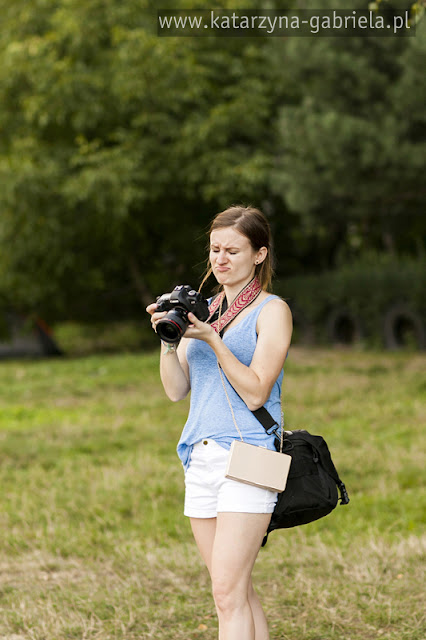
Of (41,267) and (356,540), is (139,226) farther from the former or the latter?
(356,540)

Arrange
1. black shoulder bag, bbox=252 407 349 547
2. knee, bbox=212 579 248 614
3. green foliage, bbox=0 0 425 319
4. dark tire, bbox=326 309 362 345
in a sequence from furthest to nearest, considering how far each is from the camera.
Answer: dark tire, bbox=326 309 362 345
green foliage, bbox=0 0 425 319
black shoulder bag, bbox=252 407 349 547
knee, bbox=212 579 248 614

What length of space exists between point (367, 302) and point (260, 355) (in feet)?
44.4

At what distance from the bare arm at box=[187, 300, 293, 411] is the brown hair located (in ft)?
0.72

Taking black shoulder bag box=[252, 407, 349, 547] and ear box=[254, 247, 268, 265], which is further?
ear box=[254, 247, 268, 265]

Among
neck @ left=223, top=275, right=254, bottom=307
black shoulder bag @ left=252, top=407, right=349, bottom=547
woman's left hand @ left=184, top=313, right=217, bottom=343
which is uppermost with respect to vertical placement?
neck @ left=223, top=275, right=254, bottom=307

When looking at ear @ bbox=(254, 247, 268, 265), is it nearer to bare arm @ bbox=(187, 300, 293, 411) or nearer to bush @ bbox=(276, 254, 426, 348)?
bare arm @ bbox=(187, 300, 293, 411)

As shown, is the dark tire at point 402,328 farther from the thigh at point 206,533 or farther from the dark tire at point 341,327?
the thigh at point 206,533

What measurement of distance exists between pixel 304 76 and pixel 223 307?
12.3 metres

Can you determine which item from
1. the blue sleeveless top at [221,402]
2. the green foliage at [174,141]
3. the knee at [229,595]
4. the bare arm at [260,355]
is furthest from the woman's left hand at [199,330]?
the green foliage at [174,141]

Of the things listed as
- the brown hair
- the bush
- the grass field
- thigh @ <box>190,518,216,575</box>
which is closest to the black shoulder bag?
thigh @ <box>190,518,216,575</box>

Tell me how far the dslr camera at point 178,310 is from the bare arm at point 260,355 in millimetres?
46

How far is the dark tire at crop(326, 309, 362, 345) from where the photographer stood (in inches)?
658

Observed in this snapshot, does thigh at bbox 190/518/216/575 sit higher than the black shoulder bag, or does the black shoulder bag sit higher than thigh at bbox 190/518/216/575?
the black shoulder bag

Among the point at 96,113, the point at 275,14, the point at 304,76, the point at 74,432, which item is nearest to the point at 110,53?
the point at 96,113
